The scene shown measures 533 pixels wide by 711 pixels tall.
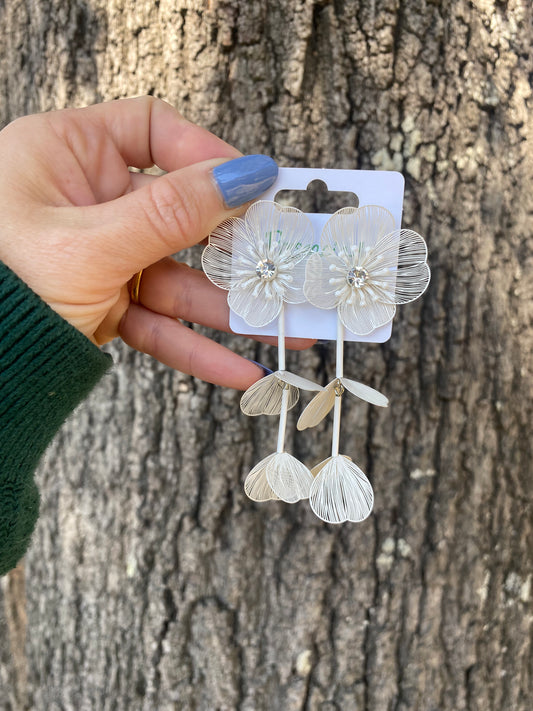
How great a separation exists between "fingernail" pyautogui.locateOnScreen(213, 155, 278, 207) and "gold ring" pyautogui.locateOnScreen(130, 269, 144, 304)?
0.27 m

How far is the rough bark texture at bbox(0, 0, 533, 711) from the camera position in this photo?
1.12 m

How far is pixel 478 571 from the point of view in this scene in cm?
124

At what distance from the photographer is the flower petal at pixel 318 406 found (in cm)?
82

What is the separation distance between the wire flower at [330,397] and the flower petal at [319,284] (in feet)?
0.34

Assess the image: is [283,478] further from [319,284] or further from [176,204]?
[176,204]

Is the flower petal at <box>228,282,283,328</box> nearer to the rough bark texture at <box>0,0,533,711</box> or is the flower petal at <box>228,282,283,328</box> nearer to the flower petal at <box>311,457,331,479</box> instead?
the flower petal at <box>311,457,331,479</box>

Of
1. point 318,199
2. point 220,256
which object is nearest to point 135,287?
point 220,256

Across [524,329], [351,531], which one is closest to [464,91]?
[524,329]

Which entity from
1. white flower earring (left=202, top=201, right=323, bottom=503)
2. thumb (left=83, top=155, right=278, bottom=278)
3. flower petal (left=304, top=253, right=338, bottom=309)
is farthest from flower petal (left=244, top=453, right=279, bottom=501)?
thumb (left=83, top=155, right=278, bottom=278)

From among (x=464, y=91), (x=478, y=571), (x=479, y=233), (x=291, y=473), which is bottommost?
(x=478, y=571)

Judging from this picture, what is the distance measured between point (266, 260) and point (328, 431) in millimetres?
458

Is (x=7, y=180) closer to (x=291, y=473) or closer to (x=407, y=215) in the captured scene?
(x=291, y=473)

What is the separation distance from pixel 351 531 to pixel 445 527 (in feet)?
0.60

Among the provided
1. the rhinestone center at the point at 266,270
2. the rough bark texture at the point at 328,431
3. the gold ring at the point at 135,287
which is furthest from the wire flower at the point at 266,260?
the rough bark texture at the point at 328,431
